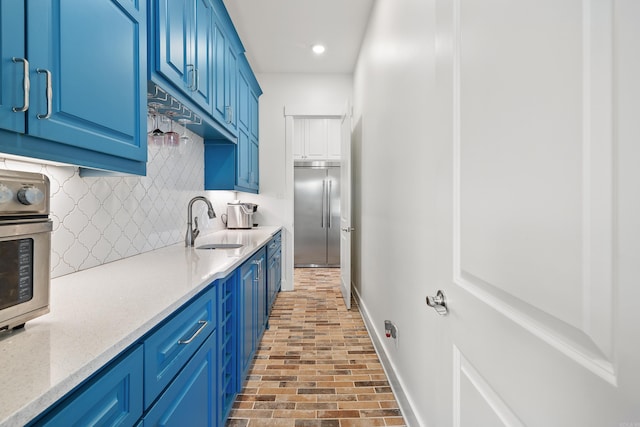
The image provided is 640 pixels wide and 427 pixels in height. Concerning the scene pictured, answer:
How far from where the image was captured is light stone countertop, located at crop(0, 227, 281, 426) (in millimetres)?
527

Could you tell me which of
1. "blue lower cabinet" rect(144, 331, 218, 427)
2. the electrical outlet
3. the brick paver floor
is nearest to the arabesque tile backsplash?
"blue lower cabinet" rect(144, 331, 218, 427)

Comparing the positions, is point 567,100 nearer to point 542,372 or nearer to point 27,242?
point 542,372

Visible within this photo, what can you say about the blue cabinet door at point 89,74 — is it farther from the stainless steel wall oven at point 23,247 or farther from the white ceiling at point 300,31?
the white ceiling at point 300,31

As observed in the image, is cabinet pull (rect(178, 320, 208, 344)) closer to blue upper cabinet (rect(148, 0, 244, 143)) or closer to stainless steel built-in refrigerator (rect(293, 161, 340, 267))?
blue upper cabinet (rect(148, 0, 244, 143))

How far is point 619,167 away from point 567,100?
0.13 m

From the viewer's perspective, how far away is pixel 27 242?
2.45 ft

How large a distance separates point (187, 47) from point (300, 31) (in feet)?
5.78

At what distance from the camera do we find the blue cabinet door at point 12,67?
2.31 ft

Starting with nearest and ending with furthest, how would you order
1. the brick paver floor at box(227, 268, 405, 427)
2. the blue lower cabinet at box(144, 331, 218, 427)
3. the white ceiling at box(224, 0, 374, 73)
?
the blue lower cabinet at box(144, 331, 218, 427), the brick paver floor at box(227, 268, 405, 427), the white ceiling at box(224, 0, 374, 73)

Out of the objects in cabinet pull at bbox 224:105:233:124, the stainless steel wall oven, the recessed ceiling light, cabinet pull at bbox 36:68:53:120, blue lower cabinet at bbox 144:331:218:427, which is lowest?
blue lower cabinet at bbox 144:331:218:427

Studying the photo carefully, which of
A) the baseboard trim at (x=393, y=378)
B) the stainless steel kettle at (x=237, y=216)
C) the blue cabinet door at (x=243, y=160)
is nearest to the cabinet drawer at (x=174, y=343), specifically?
the baseboard trim at (x=393, y=378)

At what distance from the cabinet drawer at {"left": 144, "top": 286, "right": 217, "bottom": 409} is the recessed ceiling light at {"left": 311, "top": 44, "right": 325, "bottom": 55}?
117 inches

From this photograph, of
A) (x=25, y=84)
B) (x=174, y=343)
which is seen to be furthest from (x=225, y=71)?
(x=174, y=343)

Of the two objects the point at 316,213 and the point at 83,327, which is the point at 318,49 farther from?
the point at 83,327
